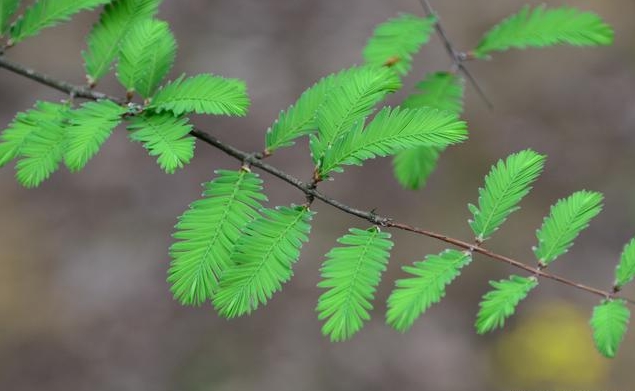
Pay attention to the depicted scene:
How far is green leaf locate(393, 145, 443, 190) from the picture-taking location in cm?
146

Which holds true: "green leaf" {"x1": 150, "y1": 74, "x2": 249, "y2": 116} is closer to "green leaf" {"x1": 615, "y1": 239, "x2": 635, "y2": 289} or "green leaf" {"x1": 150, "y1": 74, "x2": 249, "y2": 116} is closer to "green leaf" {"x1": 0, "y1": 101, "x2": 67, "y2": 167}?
"green leaf" {"x1": 0, "y1": 101, "x2": 67, "y2": 167}

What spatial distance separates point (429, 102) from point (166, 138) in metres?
0.64

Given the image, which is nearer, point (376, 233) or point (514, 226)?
point (376, 233)

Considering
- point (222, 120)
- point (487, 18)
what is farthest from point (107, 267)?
point (487, 18)

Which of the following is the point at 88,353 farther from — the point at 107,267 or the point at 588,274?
the point at 588,274

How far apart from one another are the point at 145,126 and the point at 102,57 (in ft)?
0.89

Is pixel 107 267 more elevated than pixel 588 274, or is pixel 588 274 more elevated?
pixel 588 274

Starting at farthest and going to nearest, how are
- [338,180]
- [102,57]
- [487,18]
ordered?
[487,18]
[338,180]
[102,57]

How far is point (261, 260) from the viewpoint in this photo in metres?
0.99

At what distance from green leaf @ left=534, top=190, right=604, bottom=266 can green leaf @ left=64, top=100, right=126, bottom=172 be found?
75 cm

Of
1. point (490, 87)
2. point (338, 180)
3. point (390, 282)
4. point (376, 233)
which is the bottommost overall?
point (376, 233)

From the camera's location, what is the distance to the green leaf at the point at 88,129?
1.01 meters

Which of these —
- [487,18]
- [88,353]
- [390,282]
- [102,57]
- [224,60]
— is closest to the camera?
[102,57]

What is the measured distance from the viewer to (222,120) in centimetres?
333
